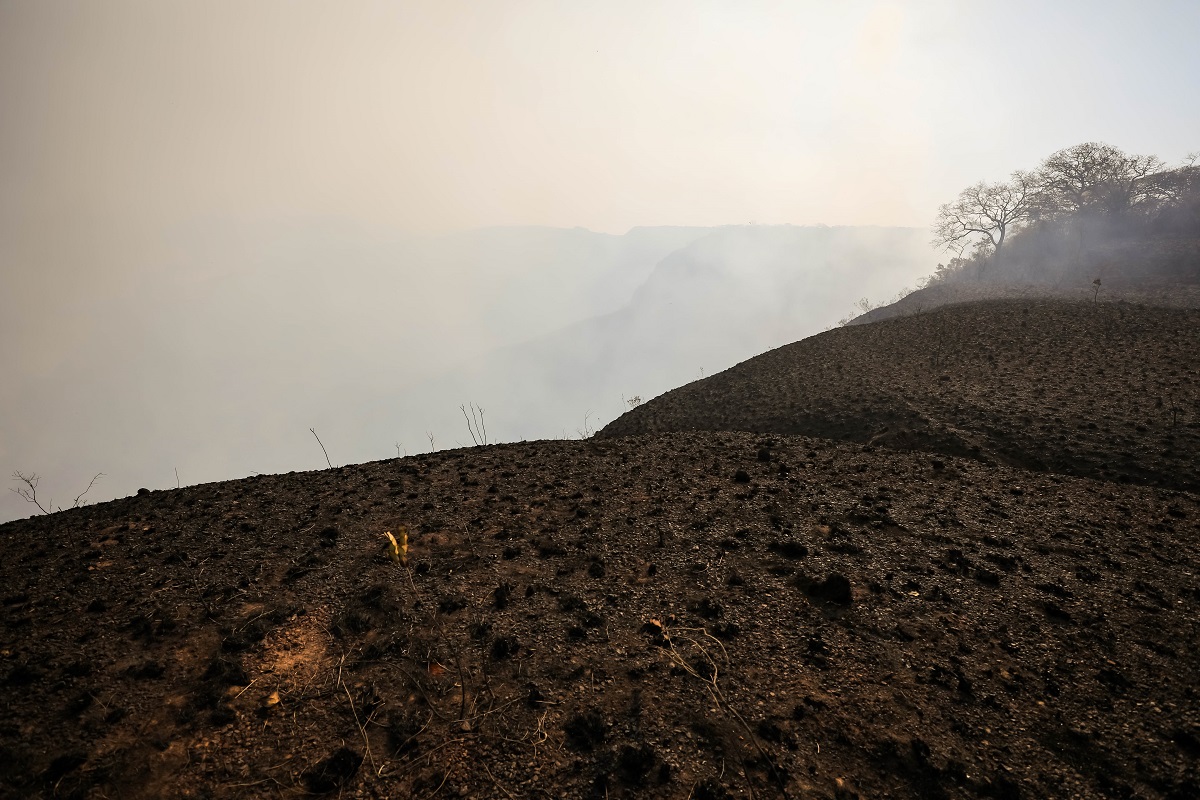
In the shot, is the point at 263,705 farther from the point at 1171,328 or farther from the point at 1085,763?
the point at 1171,328

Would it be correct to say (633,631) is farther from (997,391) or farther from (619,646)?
(997,391)

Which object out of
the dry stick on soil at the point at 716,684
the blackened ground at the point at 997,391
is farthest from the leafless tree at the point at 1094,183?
the dry stick on soil at the point at 716,684

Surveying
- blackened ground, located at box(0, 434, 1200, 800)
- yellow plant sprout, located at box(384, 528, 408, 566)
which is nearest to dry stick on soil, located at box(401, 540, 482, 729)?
blackened ground, located at box(0, 434, 1200, 800)

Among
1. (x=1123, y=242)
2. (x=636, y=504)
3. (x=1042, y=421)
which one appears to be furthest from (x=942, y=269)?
(x=636, y=504)

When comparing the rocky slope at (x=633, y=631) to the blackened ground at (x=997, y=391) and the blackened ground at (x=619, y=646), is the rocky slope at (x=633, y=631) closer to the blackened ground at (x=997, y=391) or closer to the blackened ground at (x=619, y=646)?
the blackened ground at (x=619, y=646)

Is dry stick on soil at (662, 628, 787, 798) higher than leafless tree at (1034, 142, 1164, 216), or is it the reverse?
leafless tree at (1034, 142, 1164, 216)

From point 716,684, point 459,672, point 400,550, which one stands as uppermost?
point 400,550

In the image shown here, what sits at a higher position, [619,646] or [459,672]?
[459,672]

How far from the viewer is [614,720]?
413 centimetres

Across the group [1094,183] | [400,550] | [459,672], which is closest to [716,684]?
[459,672]

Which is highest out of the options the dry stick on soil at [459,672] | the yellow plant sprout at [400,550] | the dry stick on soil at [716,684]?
the yellow plant sprout at [400,550]

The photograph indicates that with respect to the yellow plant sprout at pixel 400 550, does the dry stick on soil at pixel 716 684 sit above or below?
below

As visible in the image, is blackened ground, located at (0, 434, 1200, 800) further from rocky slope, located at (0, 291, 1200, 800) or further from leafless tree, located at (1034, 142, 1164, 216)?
leafless tree, located at (1034, 142, 1164, 216)

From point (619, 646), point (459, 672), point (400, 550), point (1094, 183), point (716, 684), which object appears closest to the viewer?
point (400, 550)
